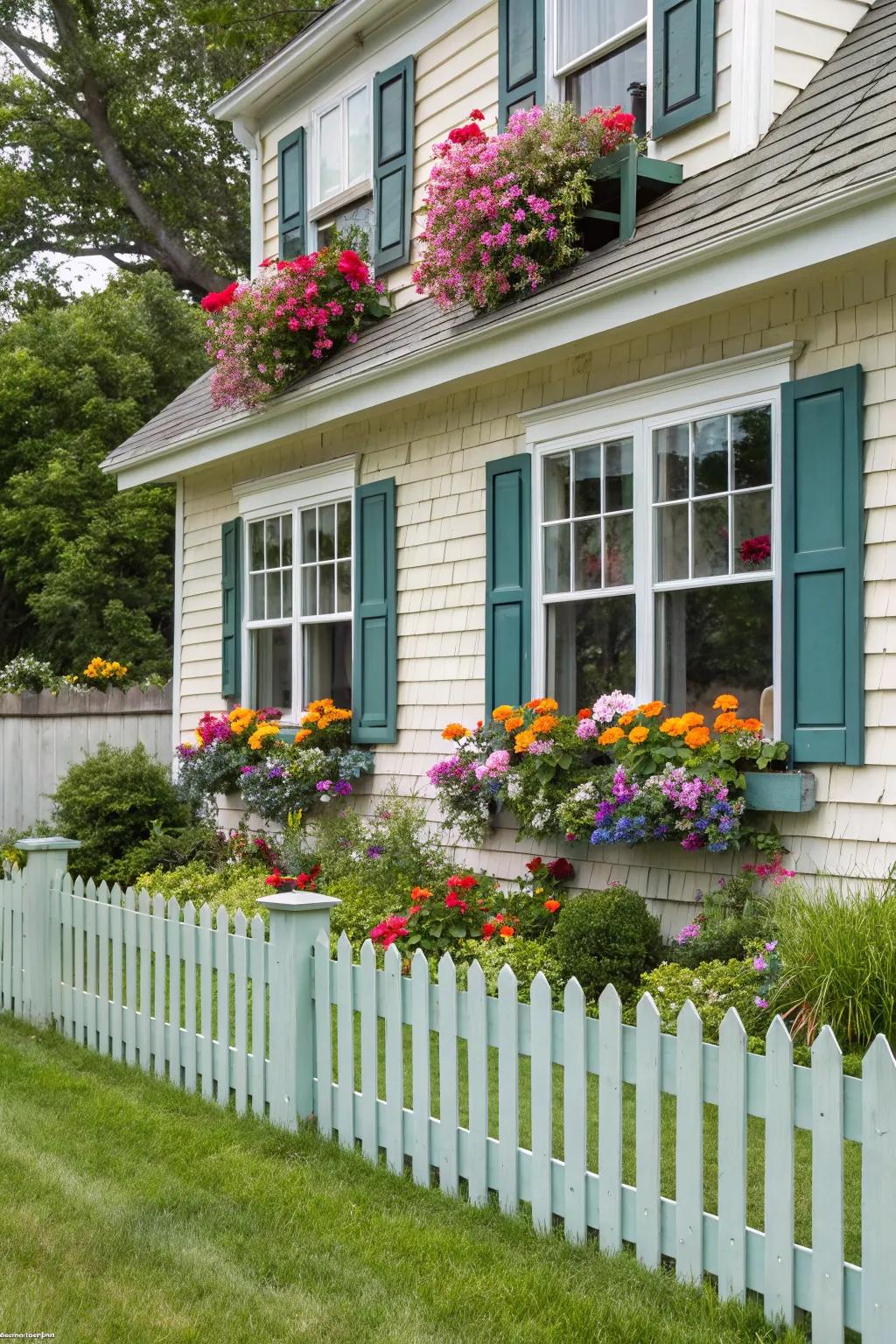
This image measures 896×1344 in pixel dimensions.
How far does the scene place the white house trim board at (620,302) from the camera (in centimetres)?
527

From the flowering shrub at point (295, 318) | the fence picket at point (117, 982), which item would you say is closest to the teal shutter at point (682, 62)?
the flowering shrub at point (295, 318)

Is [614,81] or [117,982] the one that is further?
[614,81]

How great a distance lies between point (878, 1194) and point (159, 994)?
11.5ft

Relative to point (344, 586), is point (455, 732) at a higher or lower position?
lower

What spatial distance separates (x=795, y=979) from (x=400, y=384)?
Answer: 15.2 ft

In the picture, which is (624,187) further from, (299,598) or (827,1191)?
(827,1191)

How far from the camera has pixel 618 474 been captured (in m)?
7.07

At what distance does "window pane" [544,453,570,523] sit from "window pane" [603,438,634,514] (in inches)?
13.2

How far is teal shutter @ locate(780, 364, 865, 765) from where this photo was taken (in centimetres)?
566

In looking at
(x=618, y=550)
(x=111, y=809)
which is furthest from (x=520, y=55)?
(x=111, y=809)

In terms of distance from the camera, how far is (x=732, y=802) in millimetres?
5941

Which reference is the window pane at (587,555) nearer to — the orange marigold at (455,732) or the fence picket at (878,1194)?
the orange marigold at (455,732)

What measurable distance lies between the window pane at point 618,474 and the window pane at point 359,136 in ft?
13.4

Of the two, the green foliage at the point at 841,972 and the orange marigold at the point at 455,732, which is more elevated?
the orange marigold at the point at 455,732
